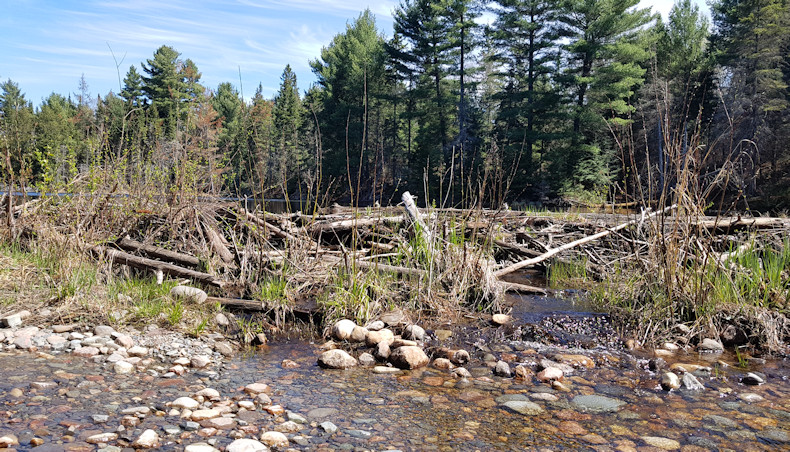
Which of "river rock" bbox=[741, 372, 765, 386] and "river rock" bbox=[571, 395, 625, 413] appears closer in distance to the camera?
"river rock" bbox=[571, 395, 625, 413]

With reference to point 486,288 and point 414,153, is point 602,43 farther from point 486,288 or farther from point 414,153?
point 486,288

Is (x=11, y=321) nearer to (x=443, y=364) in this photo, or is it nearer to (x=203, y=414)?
(x=203, y=414)

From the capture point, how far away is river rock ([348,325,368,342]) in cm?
493

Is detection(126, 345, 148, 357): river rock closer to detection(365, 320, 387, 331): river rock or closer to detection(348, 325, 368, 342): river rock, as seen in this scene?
detection(348, 325, 368, 342): river rock

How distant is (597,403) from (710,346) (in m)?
2.00

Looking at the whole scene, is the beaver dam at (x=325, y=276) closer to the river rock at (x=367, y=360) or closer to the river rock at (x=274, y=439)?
the river rock at (x=367, y=360)

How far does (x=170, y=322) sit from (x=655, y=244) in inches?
202

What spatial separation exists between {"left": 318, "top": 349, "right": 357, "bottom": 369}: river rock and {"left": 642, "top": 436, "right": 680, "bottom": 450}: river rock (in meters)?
2.31

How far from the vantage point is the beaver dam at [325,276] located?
16.3ft

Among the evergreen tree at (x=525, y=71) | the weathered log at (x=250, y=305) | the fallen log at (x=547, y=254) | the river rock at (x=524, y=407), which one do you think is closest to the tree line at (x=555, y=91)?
the evergreen tree at (x=525, y=71)

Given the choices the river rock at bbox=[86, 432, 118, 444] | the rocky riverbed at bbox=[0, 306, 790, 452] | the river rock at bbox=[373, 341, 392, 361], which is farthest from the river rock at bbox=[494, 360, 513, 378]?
the river rock at bbox=[86, 432, 118, 444]

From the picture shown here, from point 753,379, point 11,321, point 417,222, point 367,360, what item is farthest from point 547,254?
point 11,321

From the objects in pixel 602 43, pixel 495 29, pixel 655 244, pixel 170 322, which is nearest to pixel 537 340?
pixel 655 244

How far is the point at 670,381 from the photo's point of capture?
388cm
